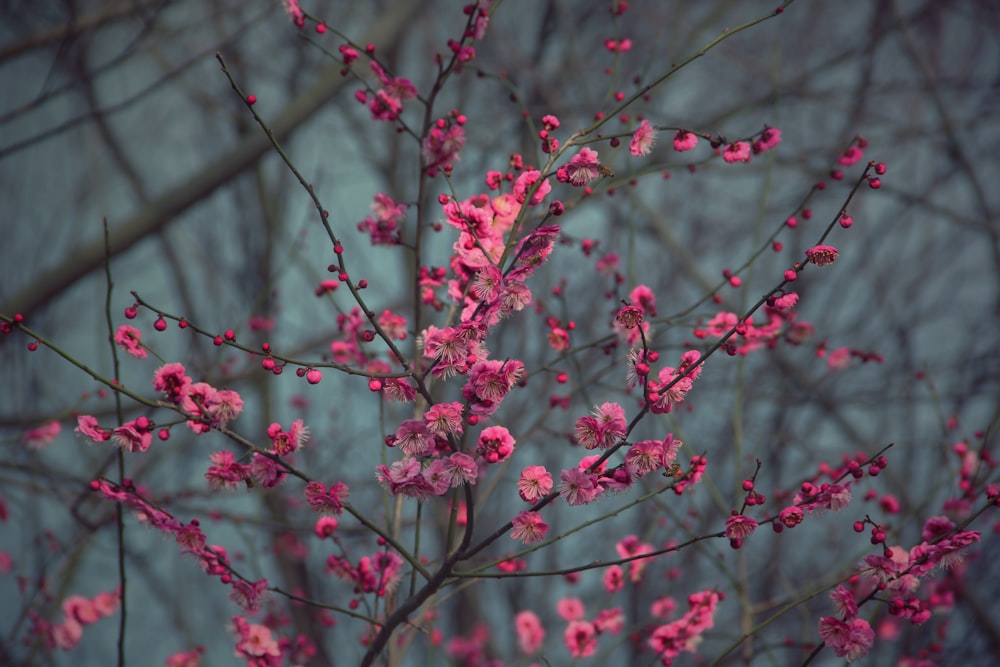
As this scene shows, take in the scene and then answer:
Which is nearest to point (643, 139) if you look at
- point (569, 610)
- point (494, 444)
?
point (494, 444)

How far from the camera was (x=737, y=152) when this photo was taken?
2.12 m

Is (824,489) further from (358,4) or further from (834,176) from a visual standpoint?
(358,4)

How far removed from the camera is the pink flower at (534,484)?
5.82 ft

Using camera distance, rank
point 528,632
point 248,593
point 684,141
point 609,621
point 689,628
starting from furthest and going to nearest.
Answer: point 528,632
point 609,621
point 689,628
point 684,141
point 248,593

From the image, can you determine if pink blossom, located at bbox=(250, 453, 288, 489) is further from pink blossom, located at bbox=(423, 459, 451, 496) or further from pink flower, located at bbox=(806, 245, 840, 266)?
pink flower, located at bbox=(806, 245, 840, 266)

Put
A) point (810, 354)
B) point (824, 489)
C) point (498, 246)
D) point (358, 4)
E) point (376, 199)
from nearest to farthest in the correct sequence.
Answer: point (824, 489)
point (498, 246)
point (376, 199)
point (810, 354)
point (358, 4)

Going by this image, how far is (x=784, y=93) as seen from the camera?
14.7 ft

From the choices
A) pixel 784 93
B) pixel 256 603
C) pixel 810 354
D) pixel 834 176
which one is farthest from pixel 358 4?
pixel 256 603

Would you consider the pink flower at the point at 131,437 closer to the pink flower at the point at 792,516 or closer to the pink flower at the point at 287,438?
the pink flower at the point at 287,438

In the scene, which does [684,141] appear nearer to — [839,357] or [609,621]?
[839,357]

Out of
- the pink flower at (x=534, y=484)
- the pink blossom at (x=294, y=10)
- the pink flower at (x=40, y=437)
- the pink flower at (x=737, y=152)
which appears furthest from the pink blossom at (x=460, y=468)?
the pink flower at (x=40, y=437)

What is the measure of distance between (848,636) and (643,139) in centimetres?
127

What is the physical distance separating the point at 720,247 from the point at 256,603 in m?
6.44

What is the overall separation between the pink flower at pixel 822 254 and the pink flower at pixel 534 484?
0.73m
